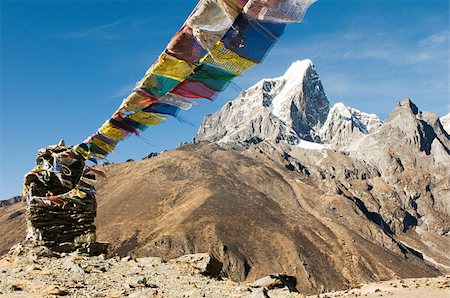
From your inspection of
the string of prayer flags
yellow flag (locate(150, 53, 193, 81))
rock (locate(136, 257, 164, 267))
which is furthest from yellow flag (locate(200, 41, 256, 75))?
rock (locate(136, 257, 164, 267))

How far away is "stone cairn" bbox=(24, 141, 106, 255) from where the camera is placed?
1542 centimetres

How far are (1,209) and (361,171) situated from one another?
132 m

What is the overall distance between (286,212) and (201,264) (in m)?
93.3

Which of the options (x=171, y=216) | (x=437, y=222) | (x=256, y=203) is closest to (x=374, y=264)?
(x=256, y=203)

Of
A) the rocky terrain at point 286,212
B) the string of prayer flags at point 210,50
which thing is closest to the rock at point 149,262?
the string of prayer flags at point 210,50

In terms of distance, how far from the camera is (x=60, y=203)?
15.4m

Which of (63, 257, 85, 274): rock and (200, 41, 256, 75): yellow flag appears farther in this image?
(63, 257, 85, 274): rock

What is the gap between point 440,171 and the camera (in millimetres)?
175750

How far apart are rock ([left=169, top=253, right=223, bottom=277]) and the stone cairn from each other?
11.9 ft

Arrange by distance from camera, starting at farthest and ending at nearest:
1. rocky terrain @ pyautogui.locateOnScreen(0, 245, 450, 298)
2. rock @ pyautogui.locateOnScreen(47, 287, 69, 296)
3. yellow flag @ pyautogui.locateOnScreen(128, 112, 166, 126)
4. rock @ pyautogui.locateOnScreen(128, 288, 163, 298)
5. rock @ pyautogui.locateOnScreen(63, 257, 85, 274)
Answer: rock @ pyautogui.locateOnScreen(63, 257, 85, 274) → yellow flag @ pyautogui.locateOnScreen(128, 112, 166, 126) → rocky terrain @ pyautogui.locateOnScreen(0, 245, 450, 298) → rock @ pyautogui.locateOnScreen(128, 288, 163, 298) → rock @ pyautogui.locateOnScreen(47, 287, 69, 296)

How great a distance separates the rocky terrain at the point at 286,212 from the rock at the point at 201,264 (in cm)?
4349

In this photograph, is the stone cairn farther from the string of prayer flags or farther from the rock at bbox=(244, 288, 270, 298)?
the rock at bbox=(244, 288, 270, 298)

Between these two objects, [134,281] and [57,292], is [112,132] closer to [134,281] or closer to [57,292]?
[134,281]

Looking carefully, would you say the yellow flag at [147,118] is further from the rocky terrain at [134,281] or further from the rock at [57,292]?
the rock at [57,292]
